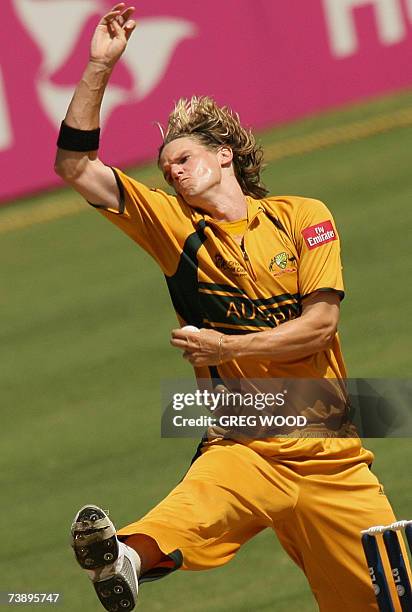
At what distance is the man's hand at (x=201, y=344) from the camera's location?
714cm

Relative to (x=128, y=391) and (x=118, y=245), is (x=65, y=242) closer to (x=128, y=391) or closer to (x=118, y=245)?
(x=118, y=245)

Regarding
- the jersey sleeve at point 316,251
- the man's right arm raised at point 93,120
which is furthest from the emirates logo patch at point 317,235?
the man's right arm raised at point 93,120

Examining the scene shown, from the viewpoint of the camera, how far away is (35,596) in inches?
384

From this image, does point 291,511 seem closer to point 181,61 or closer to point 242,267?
point 242,267

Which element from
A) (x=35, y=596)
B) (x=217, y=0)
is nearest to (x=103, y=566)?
(x=35, y=596)

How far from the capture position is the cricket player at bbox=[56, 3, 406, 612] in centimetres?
717

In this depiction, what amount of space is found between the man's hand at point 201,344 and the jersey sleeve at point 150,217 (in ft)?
1.56

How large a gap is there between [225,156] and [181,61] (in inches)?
474

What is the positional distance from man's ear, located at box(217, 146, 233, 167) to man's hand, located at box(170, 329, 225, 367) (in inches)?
39.5

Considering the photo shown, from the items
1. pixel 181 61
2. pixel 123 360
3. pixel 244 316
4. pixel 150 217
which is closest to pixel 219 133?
pixel 150 217

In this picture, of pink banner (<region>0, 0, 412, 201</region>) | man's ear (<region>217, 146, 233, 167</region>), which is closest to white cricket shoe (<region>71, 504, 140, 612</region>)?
man's ear (<region>217, 146, 233, 167</region>)

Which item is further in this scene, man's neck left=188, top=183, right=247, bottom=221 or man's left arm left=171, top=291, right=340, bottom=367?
man's neck left=188, top=183, right=247, bottom=221

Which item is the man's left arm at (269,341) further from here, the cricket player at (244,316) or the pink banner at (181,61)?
the pink banner at (181,61)

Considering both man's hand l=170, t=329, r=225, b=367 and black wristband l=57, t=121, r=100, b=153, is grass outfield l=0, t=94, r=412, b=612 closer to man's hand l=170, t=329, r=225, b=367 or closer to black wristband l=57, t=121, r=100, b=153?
man's hand l=170, t=329, r=225, b=367
